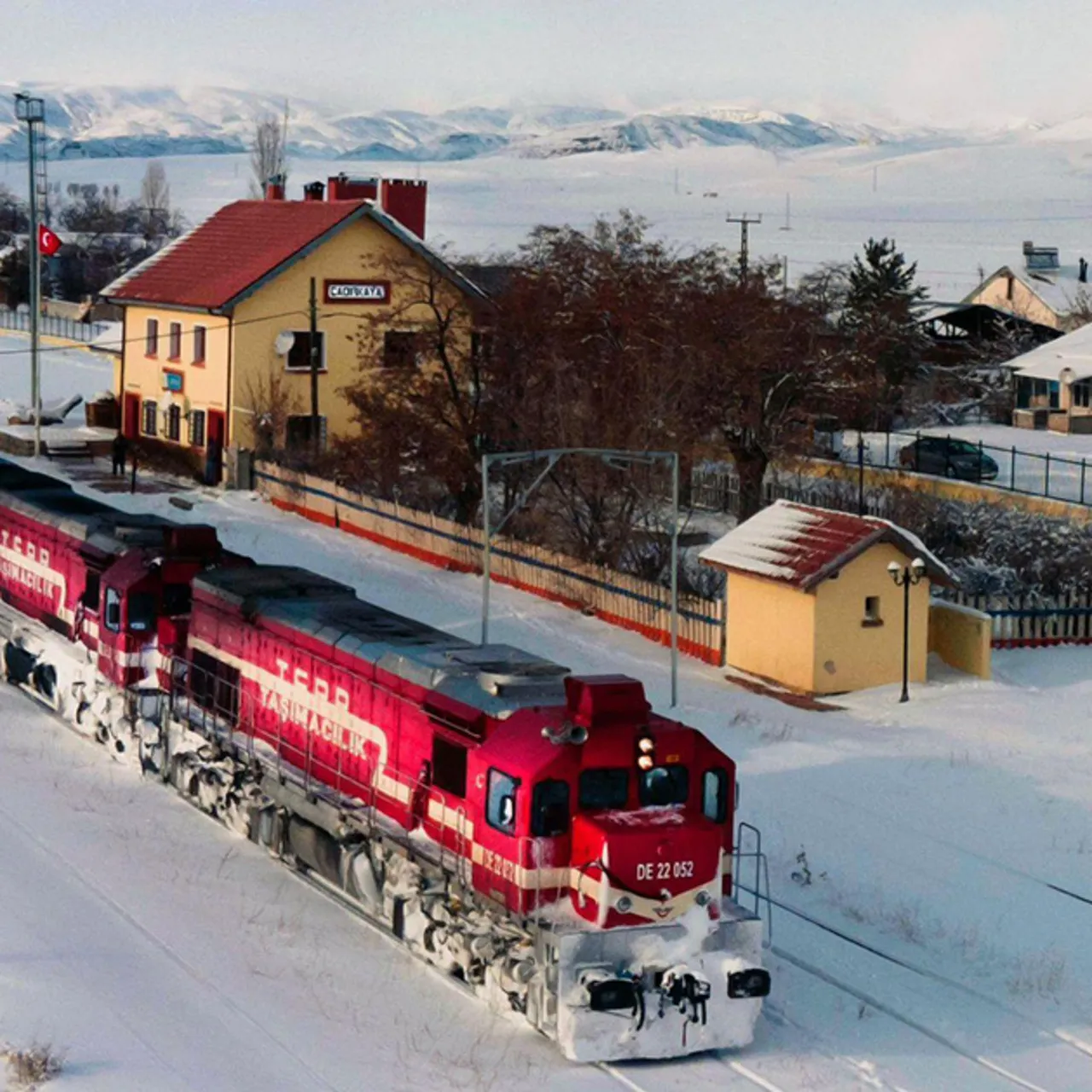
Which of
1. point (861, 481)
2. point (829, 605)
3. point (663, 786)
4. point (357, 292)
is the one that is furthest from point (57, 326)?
point (663, 786)

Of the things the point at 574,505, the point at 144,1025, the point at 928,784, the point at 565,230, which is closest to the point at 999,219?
the point at 565,230

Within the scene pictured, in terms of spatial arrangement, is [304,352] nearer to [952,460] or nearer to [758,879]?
[952,460]

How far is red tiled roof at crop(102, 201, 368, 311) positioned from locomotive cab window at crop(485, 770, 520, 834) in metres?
33.9

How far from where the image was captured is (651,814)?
15.7 metres

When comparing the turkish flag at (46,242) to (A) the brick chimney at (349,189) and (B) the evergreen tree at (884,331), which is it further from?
(B) the evergreen tree at (884,331)

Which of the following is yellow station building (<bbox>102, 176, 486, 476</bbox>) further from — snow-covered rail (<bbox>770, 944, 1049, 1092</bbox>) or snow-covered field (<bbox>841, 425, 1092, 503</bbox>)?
snow-covered rail (<bbox>770, 944, 1049, 1092</bbox>)

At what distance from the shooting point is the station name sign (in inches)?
1949

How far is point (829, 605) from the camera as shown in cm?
2956

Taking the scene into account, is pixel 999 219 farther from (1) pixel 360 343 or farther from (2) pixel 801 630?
(2) pixel 801 630

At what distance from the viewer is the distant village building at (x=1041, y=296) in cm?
7825

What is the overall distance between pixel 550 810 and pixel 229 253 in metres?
38.8

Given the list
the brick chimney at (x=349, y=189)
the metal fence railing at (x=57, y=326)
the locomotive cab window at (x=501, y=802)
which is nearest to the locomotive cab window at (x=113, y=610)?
the locomotive cab window at (x=501, y=802)

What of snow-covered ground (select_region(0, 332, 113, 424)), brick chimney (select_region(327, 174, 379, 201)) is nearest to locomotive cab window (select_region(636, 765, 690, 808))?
brick chimney (select_region(327, 174, 379, 201))

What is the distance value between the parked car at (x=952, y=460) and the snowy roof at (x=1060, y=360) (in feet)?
33.2
